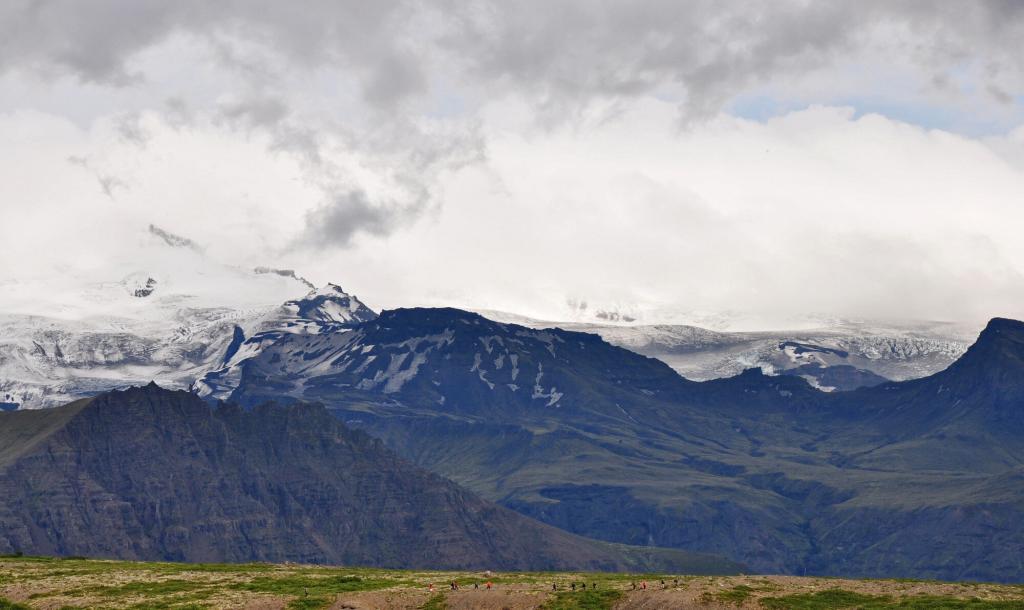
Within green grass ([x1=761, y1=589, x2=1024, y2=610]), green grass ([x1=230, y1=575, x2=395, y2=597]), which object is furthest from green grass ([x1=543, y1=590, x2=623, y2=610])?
green grass ([x1=230, y1=575, x2=395, y2=597])

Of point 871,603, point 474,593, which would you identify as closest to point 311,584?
point 474,593

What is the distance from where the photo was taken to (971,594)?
159 metres

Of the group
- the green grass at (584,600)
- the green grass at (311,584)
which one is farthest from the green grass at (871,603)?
the green grass at (311,584)

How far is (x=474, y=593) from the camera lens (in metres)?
159

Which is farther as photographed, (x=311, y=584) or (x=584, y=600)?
(x=311, y=584)

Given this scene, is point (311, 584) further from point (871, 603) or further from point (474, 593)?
point (871, 603)

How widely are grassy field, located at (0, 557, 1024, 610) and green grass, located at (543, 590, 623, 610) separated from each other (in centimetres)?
10

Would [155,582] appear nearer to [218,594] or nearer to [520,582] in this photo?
[218,594]

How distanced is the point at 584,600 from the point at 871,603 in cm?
2833

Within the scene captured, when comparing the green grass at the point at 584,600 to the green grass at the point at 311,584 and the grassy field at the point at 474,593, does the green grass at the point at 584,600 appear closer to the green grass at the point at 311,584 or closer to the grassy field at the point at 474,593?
the grassy field at the point at 474,593

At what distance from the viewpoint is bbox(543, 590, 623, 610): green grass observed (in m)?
154

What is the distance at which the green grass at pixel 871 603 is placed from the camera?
149625 mm

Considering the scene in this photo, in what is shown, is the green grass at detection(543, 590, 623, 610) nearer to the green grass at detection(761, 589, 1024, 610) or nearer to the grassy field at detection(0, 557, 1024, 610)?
the grassy field at detection(0, 557, 1024, 610)

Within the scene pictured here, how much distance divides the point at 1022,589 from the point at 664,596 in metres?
40.9
